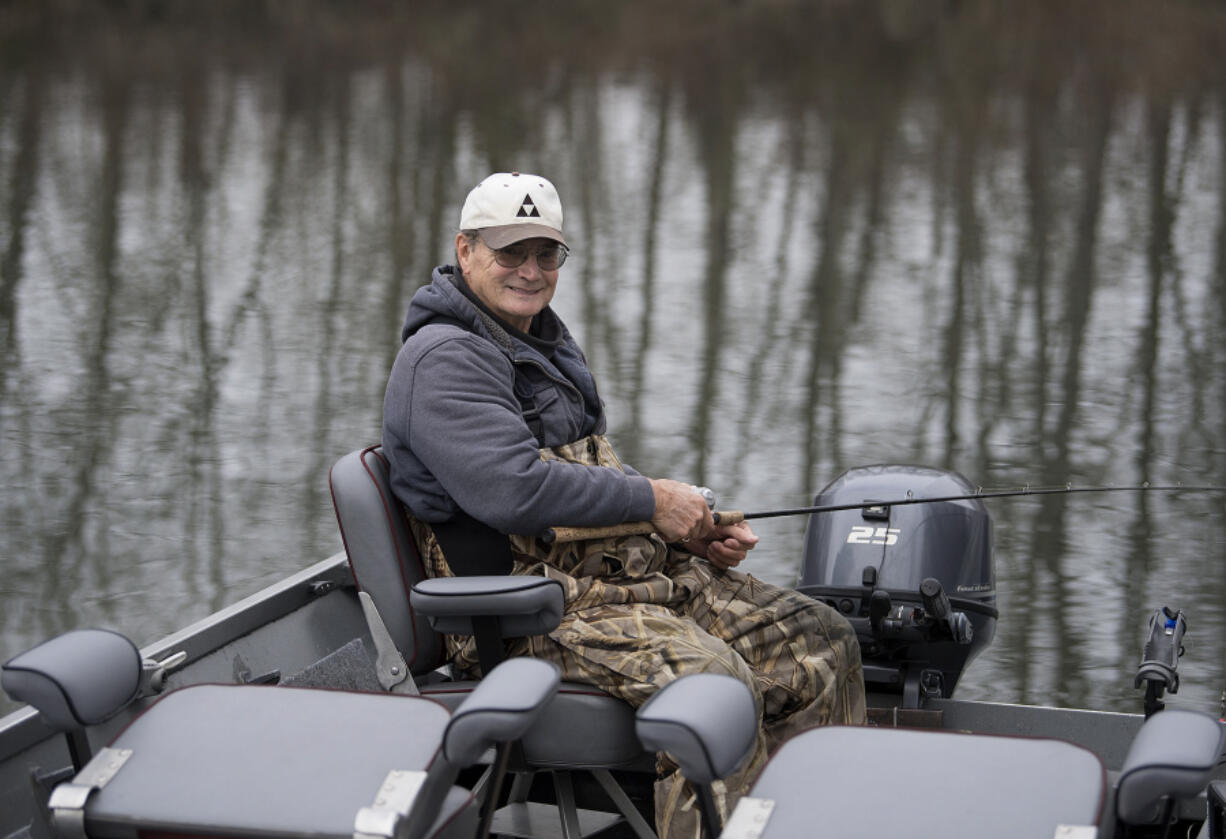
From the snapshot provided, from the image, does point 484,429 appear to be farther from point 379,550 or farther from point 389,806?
point 389,806

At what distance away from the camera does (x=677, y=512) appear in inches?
115

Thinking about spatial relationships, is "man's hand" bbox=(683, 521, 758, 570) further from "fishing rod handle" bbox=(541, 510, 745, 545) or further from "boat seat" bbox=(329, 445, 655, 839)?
"boat seat" bbox=(329, 445, 655, 839)

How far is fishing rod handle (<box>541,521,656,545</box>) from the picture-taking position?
2793 mm

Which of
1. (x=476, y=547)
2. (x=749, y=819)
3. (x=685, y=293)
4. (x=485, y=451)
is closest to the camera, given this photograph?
(x=749, y=819)

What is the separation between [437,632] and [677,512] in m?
0.49

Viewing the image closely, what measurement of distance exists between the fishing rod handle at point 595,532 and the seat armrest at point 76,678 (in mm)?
752

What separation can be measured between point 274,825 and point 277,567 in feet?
12.0

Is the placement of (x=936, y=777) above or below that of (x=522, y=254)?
below

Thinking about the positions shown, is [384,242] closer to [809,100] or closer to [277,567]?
[277,567]

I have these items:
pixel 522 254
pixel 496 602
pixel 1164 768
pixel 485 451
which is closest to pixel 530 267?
pixel 522 254

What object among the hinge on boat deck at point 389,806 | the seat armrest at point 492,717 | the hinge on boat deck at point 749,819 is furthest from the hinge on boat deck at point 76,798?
the hinge on boat deck at point 749,819

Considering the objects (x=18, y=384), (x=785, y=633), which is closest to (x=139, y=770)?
(x=785, y=633)

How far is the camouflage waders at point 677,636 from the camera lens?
2656mm

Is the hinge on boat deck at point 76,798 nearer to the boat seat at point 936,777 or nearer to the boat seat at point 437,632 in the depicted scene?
the boat seat at point 437,632
